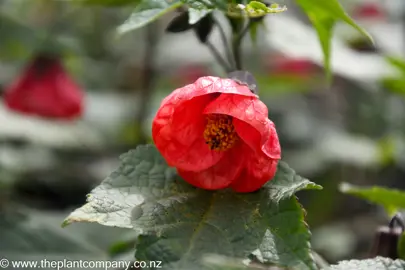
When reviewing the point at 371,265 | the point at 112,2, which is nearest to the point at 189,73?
the point at 112,2

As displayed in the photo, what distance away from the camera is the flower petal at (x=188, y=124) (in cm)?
60

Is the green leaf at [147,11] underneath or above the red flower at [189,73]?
above

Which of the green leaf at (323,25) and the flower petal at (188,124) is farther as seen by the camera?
the green leaf at (323,25)

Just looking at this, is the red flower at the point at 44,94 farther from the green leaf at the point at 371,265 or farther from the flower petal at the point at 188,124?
the green leaf at the point at 371,265

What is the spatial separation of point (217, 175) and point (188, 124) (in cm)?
6

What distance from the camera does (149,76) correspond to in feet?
5.76

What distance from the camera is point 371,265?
1.94 ft

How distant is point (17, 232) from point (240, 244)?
2.04 feet

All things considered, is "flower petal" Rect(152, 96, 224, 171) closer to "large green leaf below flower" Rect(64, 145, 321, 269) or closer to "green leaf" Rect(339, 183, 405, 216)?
"large green leaf below flower" Rect(64, 145, 321, 269)

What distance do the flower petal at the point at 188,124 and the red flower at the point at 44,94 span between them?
859 mm

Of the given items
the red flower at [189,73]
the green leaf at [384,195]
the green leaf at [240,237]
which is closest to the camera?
the green leaf at [240,237]

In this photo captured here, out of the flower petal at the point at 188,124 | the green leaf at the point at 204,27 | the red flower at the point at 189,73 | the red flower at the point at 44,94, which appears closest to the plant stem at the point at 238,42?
the green leaf at the point at 204,27

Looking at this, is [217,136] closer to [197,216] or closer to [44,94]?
[197,216]

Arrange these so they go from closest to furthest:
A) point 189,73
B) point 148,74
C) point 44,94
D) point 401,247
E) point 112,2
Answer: point 401,247 → point 112,2 → point 44,94 → point 148,74 → point 189,73
